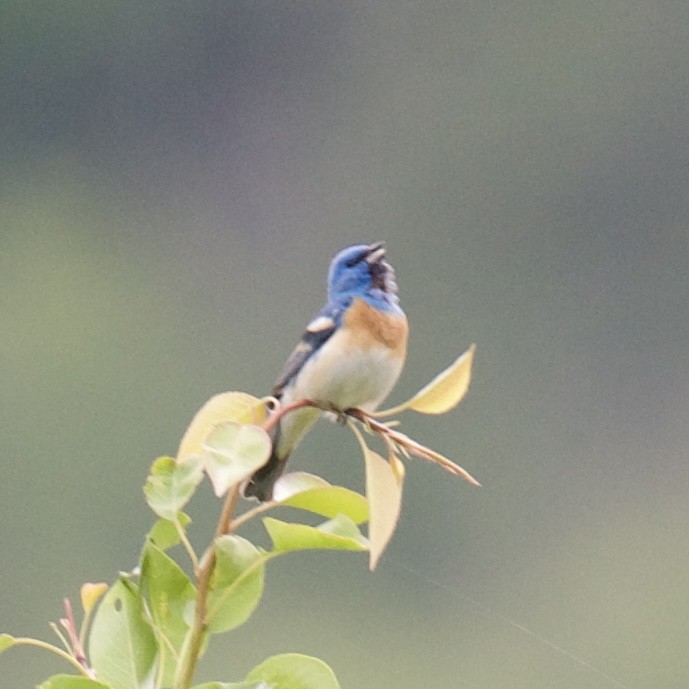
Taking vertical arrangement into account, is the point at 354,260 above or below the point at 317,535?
above

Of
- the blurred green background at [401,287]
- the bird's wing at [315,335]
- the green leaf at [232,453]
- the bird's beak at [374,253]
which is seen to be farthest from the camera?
the blurred green background at [401,287]

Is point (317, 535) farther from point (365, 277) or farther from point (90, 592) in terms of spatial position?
point (365, 277)

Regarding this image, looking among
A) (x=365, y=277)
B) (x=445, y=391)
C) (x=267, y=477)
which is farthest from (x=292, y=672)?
(x=365, y=277)

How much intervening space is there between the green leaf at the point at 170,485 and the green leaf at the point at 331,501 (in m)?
0.04

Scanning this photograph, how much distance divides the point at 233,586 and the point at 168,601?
47mm

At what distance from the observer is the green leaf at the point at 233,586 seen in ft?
2.37

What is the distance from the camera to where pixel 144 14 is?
1074 cm

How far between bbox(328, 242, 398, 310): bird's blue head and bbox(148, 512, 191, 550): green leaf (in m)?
0.75

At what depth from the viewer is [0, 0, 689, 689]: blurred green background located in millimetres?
7512

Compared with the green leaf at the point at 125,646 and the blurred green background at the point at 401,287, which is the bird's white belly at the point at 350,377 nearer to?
the green leaf at the point at 125,646

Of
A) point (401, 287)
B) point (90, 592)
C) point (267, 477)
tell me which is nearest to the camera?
point (90, 592)

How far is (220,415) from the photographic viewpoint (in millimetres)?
779

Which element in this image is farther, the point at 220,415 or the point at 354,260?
the point at 354,260

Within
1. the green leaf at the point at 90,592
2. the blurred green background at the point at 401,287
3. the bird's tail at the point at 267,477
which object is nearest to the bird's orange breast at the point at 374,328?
the bird's tail at the point at 267,477
